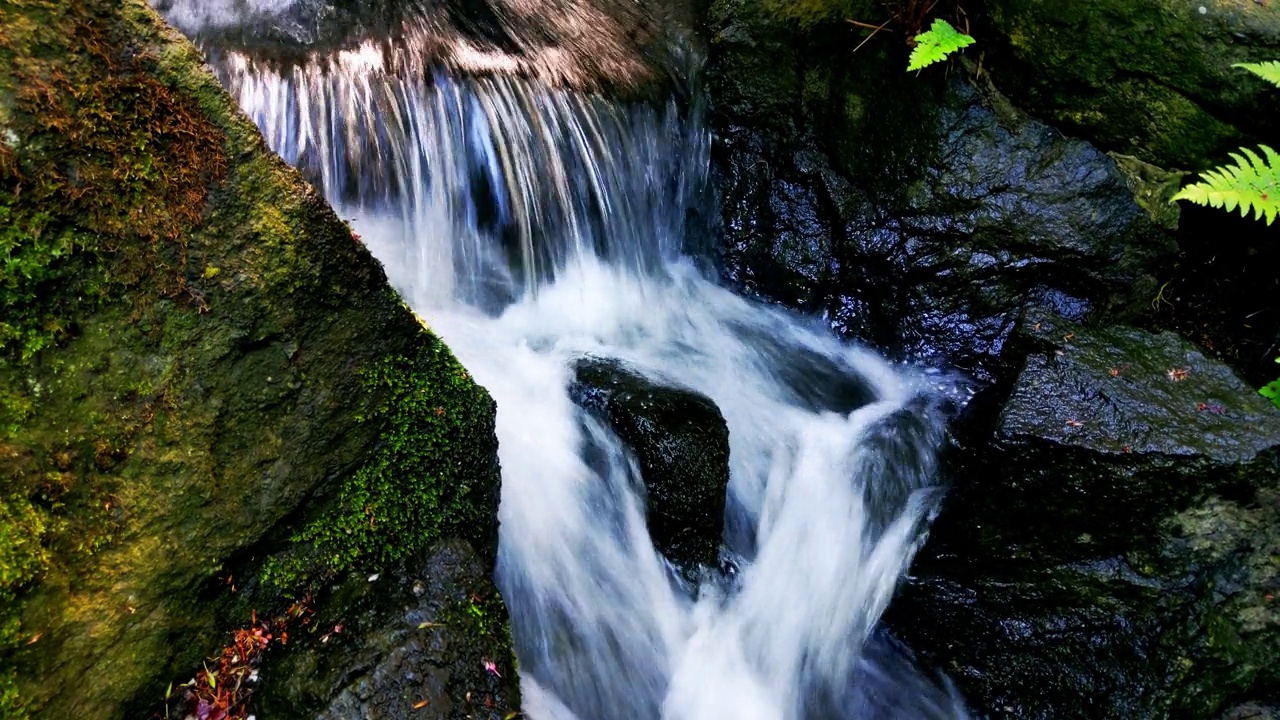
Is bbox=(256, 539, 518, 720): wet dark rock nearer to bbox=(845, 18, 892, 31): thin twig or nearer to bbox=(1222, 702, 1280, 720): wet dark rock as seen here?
bbox=(1222, 702, 1280, 720): wet dark rock

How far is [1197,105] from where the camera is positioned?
443 centimetres

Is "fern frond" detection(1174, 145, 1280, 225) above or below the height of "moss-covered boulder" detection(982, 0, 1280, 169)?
below

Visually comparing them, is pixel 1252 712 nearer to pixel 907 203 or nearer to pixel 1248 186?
pixel 1248 186

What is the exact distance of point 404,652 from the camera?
2.65 meters

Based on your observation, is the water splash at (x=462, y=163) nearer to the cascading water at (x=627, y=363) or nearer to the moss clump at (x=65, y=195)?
the cascading water at (x=627, y=363)

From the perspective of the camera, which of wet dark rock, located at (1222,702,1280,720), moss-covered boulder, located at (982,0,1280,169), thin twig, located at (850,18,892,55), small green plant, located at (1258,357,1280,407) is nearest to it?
wet dark rock, located at (1222,702,1280,720)

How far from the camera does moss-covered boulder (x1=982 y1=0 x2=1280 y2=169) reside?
13.9ft

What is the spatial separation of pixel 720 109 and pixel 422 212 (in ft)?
8.18

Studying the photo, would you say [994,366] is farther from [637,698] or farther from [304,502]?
[304,502]

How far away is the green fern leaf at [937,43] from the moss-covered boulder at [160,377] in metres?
3.47

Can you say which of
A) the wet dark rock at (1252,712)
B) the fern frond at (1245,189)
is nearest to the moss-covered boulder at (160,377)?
the wet dark rock at (1252,712)

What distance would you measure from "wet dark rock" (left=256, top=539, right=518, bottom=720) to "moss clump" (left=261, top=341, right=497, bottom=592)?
103 millimetres

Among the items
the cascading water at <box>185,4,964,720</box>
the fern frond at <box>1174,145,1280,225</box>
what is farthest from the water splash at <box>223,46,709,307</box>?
the fern frond at <box>1174,145,1280,225</box>

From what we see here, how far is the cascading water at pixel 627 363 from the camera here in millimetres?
3887
